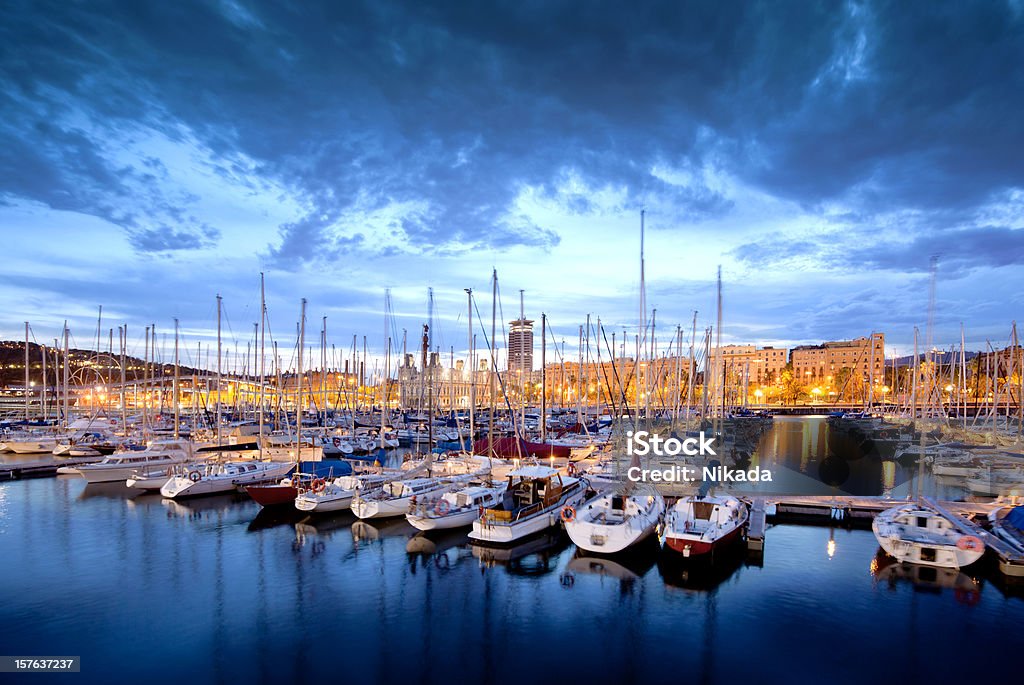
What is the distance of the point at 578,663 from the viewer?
51.8 ft

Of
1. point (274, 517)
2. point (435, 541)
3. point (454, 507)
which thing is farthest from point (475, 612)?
point (274, 517)

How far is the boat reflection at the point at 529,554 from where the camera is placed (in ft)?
77.2

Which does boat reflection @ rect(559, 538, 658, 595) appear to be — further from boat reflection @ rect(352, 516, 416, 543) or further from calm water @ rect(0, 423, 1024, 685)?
boat reflection @ rect(352, 516, 416, 543)

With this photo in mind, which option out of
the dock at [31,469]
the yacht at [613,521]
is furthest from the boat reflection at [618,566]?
the dock at [31,469]

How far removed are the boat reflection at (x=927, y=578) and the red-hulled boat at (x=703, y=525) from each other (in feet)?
17.6

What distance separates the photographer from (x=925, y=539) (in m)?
22.9

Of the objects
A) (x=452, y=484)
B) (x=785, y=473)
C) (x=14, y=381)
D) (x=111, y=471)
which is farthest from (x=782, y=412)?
(x=14, y=381)

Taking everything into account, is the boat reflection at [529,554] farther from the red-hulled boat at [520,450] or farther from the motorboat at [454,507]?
the red-hulled boat at [520,450]

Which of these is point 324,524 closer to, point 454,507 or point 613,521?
point 454,507

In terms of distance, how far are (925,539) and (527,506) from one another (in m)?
16.6

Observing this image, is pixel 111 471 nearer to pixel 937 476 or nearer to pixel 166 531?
pixel 166 531

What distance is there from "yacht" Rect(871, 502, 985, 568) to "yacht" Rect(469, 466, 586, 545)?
13.9 metres

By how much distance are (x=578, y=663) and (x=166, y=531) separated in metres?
23.4

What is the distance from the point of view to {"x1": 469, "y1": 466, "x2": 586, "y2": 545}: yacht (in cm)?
2558
